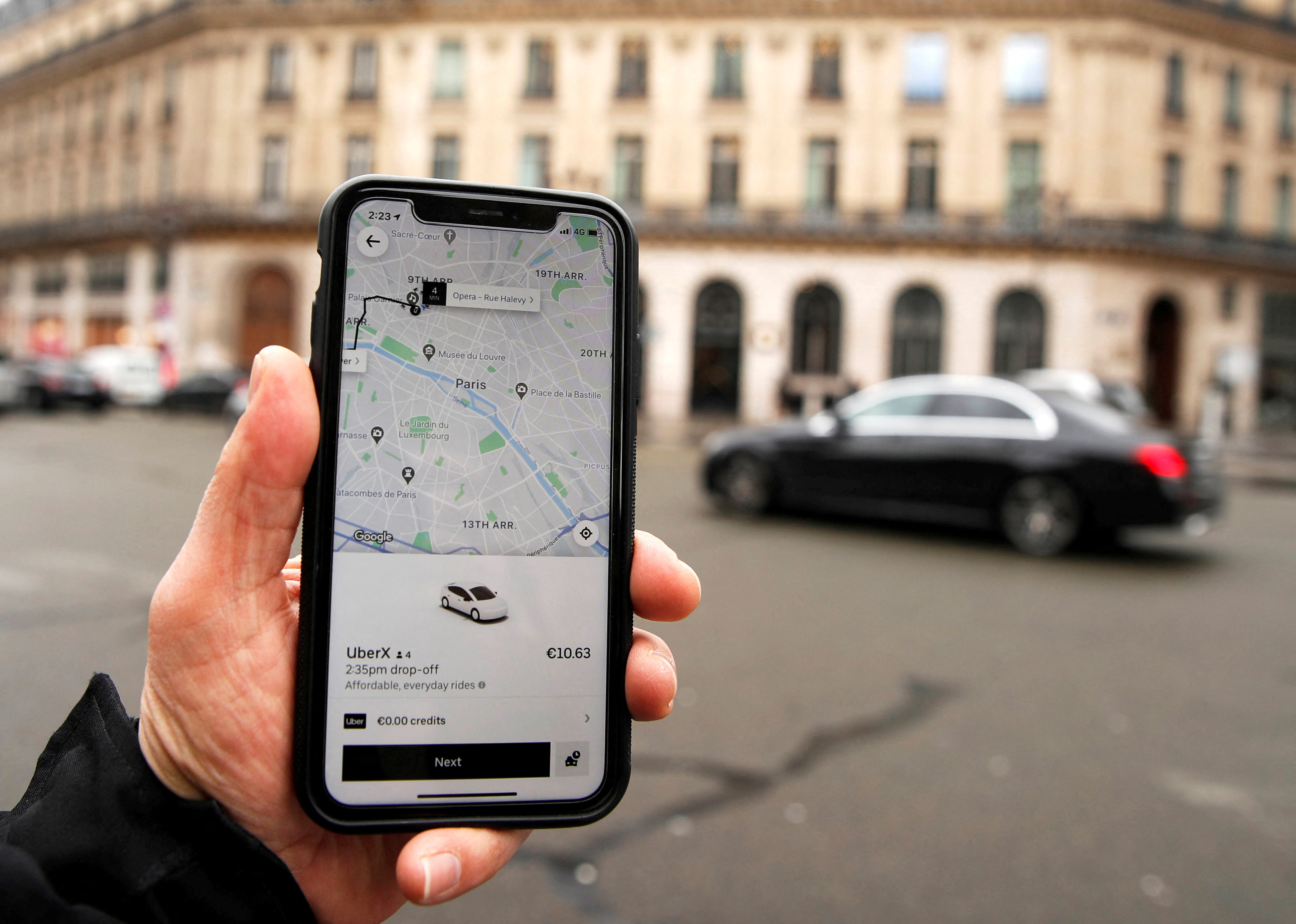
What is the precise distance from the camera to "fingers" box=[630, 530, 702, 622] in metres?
1.51

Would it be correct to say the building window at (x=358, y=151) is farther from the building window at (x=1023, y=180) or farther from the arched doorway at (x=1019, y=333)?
the arched doorway at (x=1019, y=333)

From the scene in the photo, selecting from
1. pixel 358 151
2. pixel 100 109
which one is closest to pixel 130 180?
pixel 100 109

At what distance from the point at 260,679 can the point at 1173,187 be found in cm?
3876

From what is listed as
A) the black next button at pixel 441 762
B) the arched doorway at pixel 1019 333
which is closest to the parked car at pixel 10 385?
the black next button at pixel 441 762

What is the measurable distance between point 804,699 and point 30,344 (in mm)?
53592

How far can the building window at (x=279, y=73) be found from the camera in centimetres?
3597

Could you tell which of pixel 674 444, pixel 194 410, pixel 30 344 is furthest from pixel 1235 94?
pixel 30 344

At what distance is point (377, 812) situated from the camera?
135 centimetres

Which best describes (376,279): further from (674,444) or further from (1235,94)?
(1235,94)

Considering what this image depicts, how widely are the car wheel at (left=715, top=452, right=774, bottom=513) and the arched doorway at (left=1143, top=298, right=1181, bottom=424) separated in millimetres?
28418

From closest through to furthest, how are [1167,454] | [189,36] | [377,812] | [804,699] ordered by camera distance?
[377,812], [804,699], [1167,454], [189,36]

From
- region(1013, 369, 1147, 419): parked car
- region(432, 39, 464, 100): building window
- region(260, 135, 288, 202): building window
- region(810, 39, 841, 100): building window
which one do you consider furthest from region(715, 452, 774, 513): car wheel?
region(260, 135, 288, 202): building window

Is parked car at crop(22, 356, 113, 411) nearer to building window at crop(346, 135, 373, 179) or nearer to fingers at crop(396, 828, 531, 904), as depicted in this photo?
building window at crop(346, 135, 373, 179)

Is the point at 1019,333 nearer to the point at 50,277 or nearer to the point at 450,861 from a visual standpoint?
the point at 450,861
